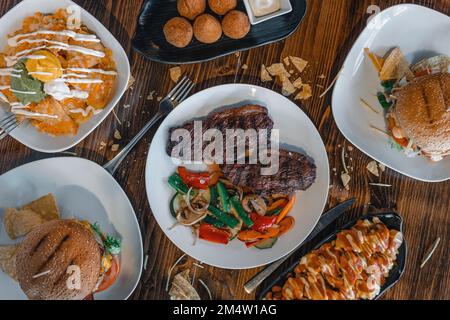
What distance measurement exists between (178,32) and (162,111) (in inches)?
22.0

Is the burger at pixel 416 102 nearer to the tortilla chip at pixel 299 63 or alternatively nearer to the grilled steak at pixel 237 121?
the tortilla chip at pixel 299 63

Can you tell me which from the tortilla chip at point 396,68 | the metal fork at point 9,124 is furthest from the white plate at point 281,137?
the metal fork at point 9,124

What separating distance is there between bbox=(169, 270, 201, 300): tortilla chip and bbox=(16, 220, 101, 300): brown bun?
0.64 metres

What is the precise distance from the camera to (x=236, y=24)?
2.96m

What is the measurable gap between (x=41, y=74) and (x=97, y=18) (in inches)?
25.4

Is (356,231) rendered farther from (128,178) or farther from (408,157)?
(128,178)

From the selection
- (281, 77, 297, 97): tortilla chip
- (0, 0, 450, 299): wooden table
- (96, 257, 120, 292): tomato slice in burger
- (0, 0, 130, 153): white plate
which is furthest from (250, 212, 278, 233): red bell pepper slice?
(0, 0, 130, 153): white plate

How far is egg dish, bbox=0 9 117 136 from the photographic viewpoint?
277cm

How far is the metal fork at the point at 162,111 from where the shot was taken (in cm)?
305

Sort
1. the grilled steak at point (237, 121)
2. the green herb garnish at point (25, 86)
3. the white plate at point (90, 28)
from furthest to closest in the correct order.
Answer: the grilled steak at point (237, 121)
the white plate at point (90, 28)
the green herb garnish at point (25, 86)

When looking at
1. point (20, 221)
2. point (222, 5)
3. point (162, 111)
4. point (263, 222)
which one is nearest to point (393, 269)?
point (263, 222)

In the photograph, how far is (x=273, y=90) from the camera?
310cm

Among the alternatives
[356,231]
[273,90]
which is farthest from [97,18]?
[356,231]

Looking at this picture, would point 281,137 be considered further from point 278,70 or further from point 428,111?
point 428,111
